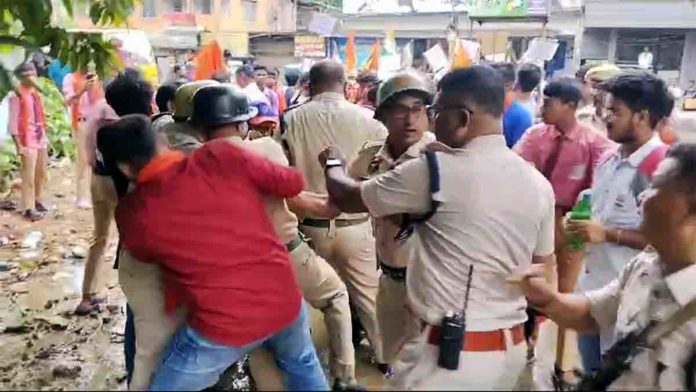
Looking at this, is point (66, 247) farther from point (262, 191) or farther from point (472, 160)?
point (472, 160)

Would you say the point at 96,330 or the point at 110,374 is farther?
the point at 96,330

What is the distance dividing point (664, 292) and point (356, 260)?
248 centimetres

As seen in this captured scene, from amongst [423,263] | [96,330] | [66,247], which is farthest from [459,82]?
[66,247]

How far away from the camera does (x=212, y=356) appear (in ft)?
9.02

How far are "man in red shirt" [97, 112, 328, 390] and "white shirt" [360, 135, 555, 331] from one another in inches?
19.5

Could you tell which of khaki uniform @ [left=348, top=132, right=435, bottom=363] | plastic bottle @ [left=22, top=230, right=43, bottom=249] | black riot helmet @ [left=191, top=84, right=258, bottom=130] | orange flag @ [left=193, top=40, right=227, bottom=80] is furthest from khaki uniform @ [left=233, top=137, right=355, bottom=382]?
orange flag @ [left=193, top=40, right=227, bottom=80]

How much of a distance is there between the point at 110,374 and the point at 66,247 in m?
3.37

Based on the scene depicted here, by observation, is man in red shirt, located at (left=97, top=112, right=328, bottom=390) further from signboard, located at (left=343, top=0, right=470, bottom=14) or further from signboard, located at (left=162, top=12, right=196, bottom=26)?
signboard, located at (left=162, top=12, right=196, bottom=26)

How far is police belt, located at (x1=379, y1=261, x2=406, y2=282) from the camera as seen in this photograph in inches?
149

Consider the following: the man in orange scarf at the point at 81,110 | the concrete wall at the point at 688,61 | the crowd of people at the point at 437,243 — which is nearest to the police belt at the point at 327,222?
the crowd of people at the point at 437,243

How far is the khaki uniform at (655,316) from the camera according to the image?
222 cm

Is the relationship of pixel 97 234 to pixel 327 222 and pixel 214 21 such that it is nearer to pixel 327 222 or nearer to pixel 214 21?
pixel 327 222

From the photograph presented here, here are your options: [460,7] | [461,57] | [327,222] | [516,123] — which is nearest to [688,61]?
[461,57]

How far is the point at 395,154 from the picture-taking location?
389 cm
